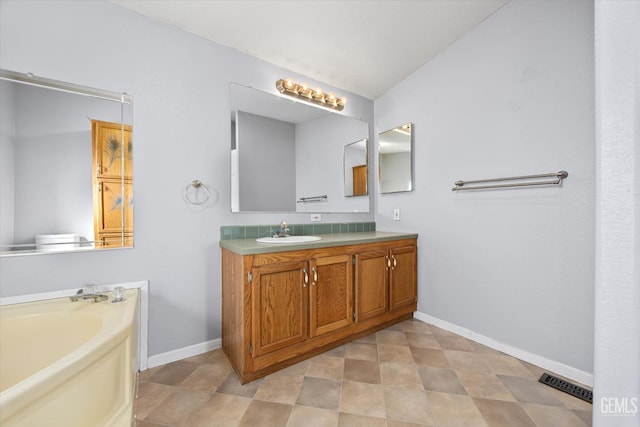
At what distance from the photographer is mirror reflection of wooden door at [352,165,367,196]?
9.05 feet

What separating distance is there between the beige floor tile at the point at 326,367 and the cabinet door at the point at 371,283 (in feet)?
1.23

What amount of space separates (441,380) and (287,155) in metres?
1.98

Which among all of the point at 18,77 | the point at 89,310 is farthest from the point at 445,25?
the point at 89,310

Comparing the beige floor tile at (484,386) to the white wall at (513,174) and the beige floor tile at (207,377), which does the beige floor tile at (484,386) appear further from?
the beige floor tile at (207,377)

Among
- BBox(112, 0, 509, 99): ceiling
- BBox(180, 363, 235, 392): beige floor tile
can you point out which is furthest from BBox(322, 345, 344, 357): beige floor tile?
BBox(112, 0, 509, 99): ceiling

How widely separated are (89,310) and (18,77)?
1.29 metres

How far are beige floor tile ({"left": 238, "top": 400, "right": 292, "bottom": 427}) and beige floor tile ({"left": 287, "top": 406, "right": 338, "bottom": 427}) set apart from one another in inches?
1.4

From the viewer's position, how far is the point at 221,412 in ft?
4.29

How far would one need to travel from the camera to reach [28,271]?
4.48 ft

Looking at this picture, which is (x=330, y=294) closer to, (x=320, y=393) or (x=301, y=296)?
(x=301, y=296)

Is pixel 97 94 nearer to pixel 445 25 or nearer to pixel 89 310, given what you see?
pixel 89 310

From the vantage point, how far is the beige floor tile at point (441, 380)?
1.47m

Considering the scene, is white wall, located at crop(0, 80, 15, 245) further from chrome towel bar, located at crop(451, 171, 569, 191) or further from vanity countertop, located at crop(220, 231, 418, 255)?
chrome towel bar, located at crop(451, 171, 569, 191)

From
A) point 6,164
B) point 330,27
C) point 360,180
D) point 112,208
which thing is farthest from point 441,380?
point 6,164
